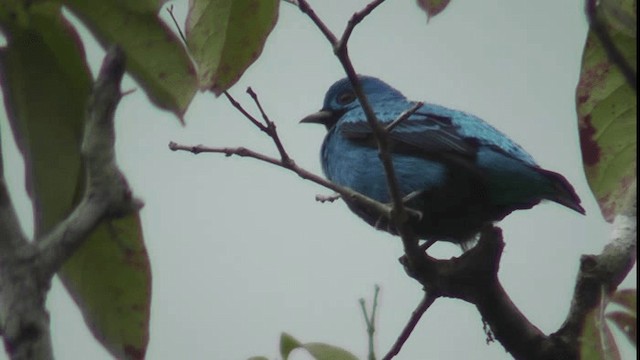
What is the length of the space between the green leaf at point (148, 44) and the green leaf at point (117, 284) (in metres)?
0.35

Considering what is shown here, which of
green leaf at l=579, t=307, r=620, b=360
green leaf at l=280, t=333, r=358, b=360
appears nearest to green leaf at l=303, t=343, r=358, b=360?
green leaf at l=280, t=333, r=358, b=360

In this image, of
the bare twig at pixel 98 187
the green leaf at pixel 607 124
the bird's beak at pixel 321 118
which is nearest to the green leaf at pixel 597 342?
the green leaf at pixel 607 124

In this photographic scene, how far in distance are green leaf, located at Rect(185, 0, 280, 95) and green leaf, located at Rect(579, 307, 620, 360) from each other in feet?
3.68

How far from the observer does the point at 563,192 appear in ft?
17.4

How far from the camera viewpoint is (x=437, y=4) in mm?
2617

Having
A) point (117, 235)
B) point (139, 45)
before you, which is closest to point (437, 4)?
point (139, 45)

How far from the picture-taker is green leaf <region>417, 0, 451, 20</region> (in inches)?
102

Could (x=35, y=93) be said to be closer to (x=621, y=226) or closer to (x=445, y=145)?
(x=621, y=226)

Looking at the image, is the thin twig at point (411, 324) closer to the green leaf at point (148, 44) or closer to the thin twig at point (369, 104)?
the thin twig at point (369, 104)

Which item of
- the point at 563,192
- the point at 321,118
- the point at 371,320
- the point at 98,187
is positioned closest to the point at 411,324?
the point at 371,320

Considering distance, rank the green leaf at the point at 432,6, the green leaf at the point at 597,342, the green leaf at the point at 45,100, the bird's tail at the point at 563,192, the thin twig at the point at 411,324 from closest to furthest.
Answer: the green leaf at the point at 597,342 → the green leaf at the point at 45,100 → the green leaf at the point at 432,6 → the thin twig at the point at 411,324 → the bird's tail at the point at 563,192

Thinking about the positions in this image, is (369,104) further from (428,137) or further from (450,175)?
(428,137)

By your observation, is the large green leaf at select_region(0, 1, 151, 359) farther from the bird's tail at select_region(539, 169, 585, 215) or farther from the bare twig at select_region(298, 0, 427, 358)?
the bird's tail at select_region(539, 169, 585, 215)

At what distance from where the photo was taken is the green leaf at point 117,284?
236 cm
